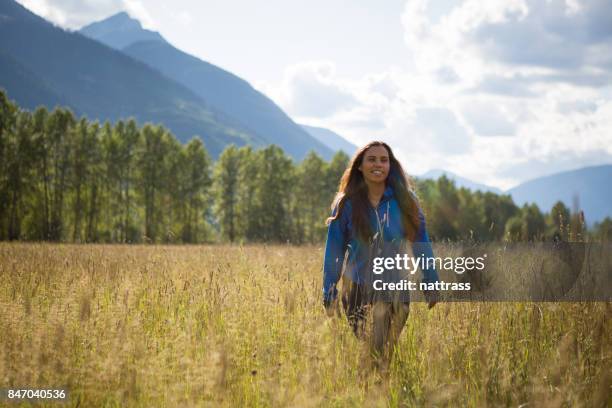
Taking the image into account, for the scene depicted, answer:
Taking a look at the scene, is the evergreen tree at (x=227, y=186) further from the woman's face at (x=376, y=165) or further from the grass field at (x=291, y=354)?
the woman's face at (x=376, y=165)

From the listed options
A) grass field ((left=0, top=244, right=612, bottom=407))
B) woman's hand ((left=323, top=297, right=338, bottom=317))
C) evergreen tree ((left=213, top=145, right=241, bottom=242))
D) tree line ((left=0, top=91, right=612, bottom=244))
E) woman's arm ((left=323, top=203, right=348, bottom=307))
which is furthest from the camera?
evergreen tree ((left=213, top=145, right=241, bottom=242))

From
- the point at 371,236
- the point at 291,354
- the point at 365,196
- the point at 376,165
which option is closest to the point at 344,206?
the point at 365,196

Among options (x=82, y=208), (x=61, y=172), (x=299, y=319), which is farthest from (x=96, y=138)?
(x=299, y=319)

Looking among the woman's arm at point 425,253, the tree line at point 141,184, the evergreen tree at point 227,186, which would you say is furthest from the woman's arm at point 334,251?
the evergreen tree at point 227,186

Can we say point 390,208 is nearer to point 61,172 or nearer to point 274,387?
point 274,387

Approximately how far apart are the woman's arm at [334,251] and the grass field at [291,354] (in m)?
0.37

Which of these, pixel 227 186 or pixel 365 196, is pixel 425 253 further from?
pixel 227 186

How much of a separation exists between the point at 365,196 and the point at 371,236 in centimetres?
41

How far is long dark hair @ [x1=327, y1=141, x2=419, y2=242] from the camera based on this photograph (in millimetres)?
4266

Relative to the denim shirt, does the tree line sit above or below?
above

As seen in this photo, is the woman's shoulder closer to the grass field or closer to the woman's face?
the woman's face

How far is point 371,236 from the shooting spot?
4254mm

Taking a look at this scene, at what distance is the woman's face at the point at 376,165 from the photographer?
4.31 metres

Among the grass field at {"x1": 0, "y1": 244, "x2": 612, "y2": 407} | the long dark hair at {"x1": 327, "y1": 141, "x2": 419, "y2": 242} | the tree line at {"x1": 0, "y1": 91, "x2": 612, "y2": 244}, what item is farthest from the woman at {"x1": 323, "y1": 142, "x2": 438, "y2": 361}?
the tree line at {"x1": 0, "y1": 91, "x2": 612, "y2": 244}
